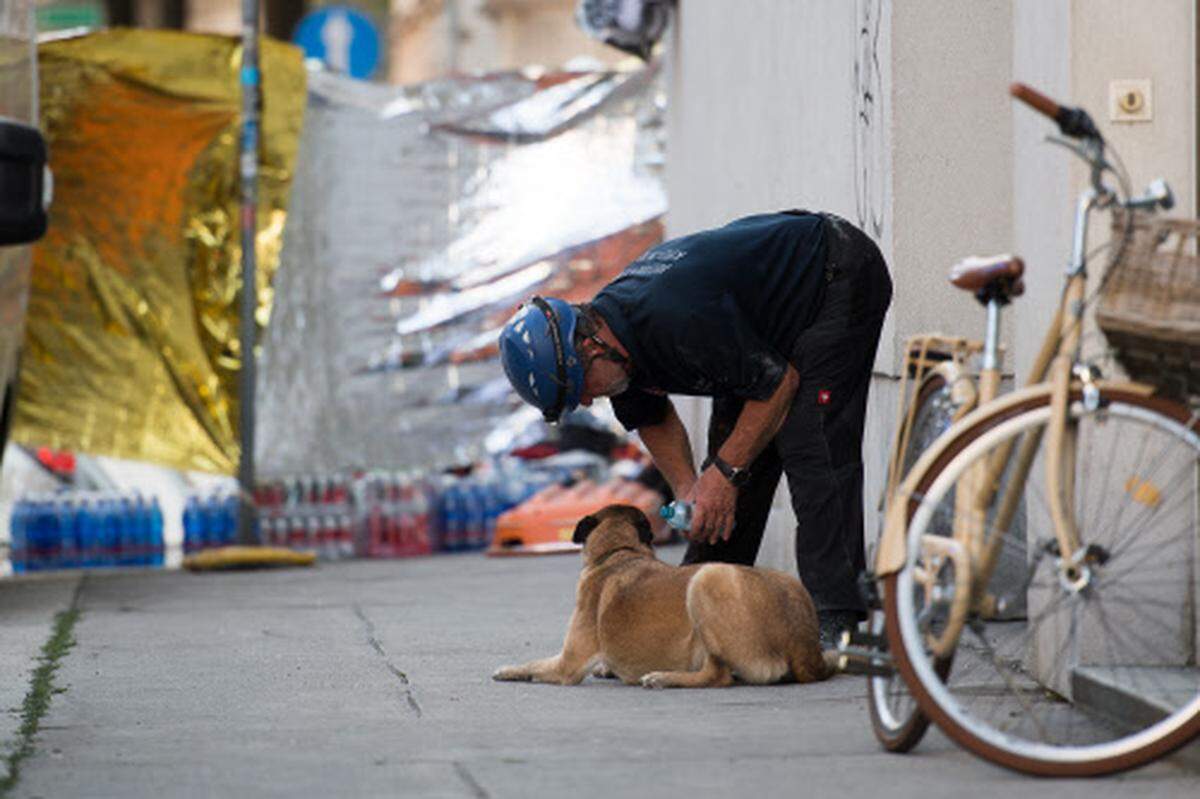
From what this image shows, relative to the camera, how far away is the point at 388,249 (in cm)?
1460

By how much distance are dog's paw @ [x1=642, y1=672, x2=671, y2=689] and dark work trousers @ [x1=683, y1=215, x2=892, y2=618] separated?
63 centimetres

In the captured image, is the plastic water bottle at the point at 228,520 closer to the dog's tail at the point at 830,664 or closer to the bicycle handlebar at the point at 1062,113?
the dog's tail at the point at 830,664

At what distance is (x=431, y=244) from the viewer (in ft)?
48.1

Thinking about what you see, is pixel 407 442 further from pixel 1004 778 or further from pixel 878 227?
pixel 1004 778

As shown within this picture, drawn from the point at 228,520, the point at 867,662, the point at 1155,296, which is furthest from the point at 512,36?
the point at 1155,296

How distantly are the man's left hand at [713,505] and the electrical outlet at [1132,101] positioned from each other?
63.6 inches

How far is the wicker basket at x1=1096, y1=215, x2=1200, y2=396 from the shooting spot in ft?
16.1

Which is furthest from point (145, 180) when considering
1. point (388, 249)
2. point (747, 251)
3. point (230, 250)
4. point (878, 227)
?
point (747, 251)

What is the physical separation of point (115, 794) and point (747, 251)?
8.69ft

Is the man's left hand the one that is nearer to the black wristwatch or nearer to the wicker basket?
Answer: the black wristwatch

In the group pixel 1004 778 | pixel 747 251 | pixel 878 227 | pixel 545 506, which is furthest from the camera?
pixel 545 506

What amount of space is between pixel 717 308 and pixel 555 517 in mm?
6460

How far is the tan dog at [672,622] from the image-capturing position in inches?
264

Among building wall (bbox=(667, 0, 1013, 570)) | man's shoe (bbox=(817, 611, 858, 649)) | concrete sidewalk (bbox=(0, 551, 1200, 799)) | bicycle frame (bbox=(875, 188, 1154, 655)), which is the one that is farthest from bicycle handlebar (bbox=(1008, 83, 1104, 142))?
building wall (bbox=(667, 0, 1013, 570))
